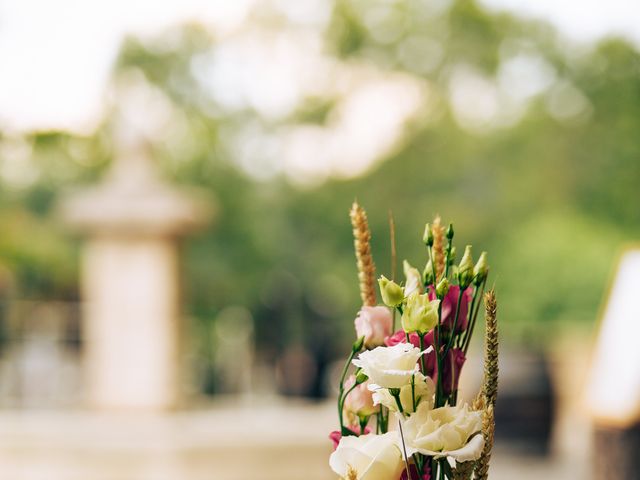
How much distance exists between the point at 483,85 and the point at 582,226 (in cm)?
355

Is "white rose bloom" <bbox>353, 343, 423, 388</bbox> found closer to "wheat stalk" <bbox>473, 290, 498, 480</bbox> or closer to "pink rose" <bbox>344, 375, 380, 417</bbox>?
"wheat stalk" <bbox>473, 290, 498, 480</bbox>

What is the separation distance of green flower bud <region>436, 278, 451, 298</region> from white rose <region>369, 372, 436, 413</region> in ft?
0.35

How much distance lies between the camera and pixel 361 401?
151 centimetres

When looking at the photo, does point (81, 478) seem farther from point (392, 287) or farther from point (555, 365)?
point (555, 365)

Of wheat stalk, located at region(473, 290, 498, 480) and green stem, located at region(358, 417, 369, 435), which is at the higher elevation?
wheat stalk, located at region(473, 290, 498, 480)

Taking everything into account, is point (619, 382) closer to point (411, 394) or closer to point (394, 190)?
point (411, 394)

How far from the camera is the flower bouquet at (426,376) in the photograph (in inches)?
50.2

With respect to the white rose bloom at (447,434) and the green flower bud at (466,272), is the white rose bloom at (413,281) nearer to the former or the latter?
the green flower bud at (466,272)

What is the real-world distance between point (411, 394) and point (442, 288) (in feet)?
0.48

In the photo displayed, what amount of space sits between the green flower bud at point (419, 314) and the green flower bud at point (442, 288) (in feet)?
0.10

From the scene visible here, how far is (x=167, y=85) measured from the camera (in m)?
19.6

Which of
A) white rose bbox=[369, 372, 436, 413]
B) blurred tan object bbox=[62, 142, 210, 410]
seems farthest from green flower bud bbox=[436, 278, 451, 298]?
blurred tan object bbox=[62, 142, 210, 410]

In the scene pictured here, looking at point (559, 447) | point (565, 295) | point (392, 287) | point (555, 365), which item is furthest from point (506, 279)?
point (392, 287)

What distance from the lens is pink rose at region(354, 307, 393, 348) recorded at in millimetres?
1488
